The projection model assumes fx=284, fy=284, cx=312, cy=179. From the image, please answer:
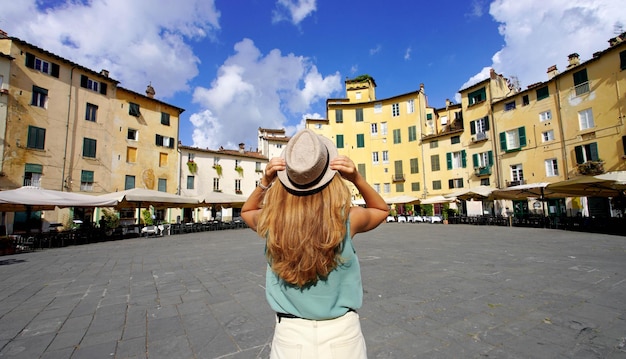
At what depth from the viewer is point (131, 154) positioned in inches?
996

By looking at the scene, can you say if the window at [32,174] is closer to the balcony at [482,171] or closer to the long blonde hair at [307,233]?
the long blonde hair at [307,233]

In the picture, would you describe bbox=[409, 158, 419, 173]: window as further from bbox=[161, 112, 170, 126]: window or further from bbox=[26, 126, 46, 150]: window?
bbox=[26, 126, 46, 150]: window

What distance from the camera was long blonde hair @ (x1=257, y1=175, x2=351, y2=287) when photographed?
1.27 metres

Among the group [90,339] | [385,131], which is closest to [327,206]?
[90,339]

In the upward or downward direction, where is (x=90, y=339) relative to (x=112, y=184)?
downward

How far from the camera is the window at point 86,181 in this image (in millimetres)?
21484

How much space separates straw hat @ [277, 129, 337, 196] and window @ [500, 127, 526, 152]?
92.3ft

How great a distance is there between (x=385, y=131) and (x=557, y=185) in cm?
2360

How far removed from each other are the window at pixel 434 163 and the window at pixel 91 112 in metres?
31.8

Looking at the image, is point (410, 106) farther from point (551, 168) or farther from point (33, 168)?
point (33, 168)

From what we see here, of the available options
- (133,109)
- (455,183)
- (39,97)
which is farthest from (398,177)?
(39,97)

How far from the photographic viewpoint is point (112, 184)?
76.9 ft

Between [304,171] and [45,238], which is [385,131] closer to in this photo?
[45,238]

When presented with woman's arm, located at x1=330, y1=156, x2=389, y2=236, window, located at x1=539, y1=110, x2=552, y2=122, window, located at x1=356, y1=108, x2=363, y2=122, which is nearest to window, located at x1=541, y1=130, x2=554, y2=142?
window, located at x1=539, y1=110, x2=552, y2=122
